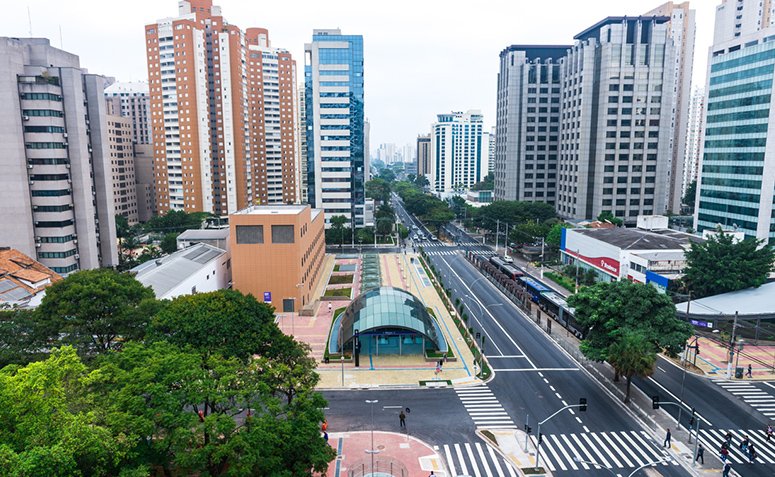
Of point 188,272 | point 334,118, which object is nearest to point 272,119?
point 334,118

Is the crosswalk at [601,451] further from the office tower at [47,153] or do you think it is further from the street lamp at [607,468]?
the office tower at [47,153]

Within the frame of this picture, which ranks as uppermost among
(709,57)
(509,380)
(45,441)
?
(709,57)

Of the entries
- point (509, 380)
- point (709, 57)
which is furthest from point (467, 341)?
point (709, 57)

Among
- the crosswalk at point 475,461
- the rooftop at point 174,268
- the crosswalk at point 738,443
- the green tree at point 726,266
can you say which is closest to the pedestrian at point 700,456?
the crosswalk at point 738,443

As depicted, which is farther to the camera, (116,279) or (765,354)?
(765,354)

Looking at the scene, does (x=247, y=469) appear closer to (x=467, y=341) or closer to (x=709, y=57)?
(x=467, y=341)

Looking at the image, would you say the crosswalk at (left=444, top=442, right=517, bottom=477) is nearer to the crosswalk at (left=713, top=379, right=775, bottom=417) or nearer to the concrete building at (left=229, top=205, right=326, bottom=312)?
the crosswalk at (left=713, top=379, right=775, bottom=417)

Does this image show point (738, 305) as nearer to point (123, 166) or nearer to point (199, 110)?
point (199, 110)

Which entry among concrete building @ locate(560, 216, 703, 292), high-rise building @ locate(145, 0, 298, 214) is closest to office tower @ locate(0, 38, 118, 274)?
high-rise building @ locate(145, 0, 298, 214)
